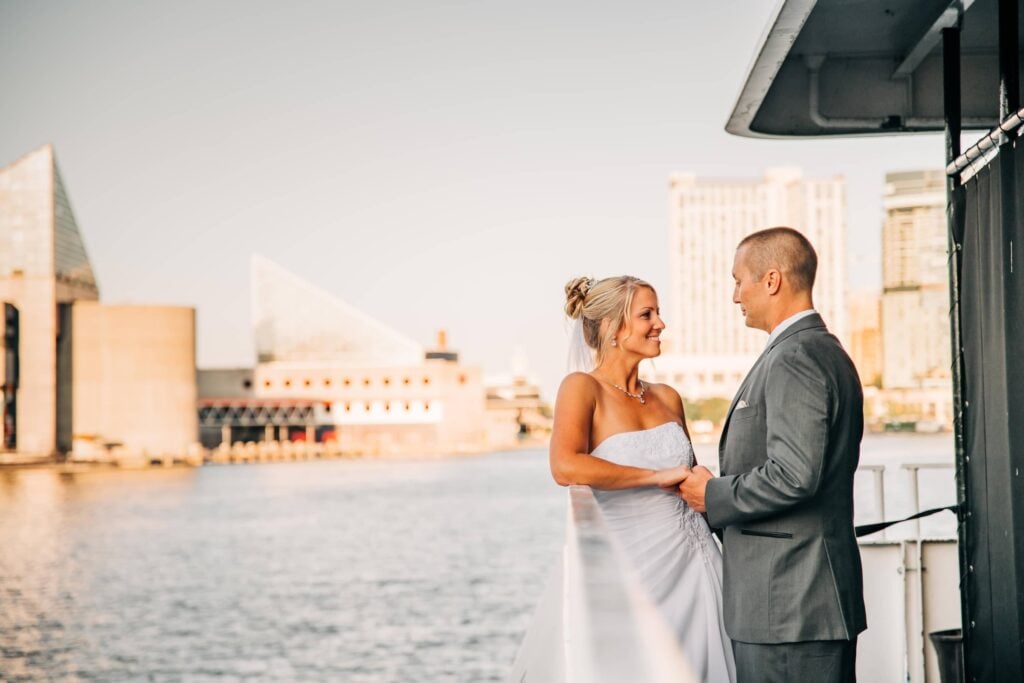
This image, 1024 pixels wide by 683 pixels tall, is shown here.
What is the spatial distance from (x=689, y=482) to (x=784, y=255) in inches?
23.6

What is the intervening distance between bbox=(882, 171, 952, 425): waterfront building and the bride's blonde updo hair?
88520 mm

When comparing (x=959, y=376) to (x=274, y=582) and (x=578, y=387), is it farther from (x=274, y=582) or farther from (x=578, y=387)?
(x=274, y=582)

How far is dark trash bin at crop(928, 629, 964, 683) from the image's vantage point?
3.46 m

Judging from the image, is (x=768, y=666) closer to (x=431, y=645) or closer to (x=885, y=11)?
(x=885, y=11)

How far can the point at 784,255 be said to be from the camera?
8.28 ft

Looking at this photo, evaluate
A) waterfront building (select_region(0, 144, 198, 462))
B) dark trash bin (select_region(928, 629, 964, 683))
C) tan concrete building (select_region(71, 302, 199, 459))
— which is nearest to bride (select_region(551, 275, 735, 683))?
dark trash bin (select_region(928, 629, 964, 683))

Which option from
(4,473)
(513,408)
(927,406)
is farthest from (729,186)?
(4,473)

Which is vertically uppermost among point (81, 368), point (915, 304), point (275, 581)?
point (915, 304)

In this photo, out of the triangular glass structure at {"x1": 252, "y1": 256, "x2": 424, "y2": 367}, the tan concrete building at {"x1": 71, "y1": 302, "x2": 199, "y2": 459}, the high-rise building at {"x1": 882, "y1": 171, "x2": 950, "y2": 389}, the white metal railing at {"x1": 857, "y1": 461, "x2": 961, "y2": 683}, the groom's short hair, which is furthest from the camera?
the triangular glass structure at {"x1": 252, "y1": 256, "x2": 424, "y2": 367}

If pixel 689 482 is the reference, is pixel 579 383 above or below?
above

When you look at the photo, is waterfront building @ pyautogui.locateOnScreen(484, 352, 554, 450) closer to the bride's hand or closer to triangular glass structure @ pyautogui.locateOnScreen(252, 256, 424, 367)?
triangular glass structure @ pyautogui.locateOnScreen(252, 256, 424, 367)

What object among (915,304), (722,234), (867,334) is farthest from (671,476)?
(722,234)

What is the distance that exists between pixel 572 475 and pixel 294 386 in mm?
96943

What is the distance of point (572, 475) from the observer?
2.96m
